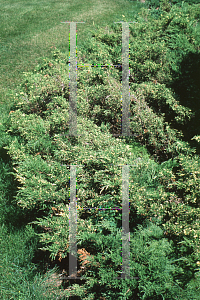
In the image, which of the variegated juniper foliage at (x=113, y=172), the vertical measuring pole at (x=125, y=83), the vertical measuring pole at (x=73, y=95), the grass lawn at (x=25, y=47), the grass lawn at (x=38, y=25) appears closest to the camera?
the variegated juniper foliage at (x=113, y=172)

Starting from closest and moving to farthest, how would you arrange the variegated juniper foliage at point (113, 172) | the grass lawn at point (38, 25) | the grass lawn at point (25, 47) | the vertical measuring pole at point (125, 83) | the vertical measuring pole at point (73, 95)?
the variegated juniper foliage at point (113, 172) → the grass lawn at point (25, 47) → the vertical measuring pole at point (73, 95) → the vertical measuring pole at point (125, 83) → the grass lawn at point (38, 25)

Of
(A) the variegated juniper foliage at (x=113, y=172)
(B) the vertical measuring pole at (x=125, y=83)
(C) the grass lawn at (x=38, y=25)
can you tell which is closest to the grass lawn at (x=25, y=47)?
(C) the grass lawn at (x=38, y=25)

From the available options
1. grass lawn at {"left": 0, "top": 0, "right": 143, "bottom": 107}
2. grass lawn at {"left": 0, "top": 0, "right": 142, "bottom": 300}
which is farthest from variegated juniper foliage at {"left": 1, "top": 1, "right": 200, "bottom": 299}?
grass lawn at {"left": 0, "top": 0, "right": 143, "bottom": 107}

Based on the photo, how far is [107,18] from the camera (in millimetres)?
10227

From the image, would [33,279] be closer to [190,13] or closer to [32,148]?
[32,148]

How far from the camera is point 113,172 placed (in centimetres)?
367

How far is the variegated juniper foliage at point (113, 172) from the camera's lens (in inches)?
117

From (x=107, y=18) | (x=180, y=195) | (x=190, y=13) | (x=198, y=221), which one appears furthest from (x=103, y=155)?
(x=107, y=18)

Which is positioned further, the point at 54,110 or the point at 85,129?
the point at 54,110

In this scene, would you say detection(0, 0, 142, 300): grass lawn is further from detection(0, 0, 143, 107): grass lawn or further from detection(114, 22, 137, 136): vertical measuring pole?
detection(114, 22, 137, 136): vertical measuring pole

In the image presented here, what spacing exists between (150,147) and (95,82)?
1988mm

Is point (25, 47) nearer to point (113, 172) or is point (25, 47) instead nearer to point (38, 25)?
point (38, 25)

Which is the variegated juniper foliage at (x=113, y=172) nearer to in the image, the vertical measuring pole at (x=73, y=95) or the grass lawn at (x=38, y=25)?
the vertical measuring pole at (x=73, y=95)

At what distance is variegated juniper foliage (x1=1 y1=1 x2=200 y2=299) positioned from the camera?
2984 millimetres
